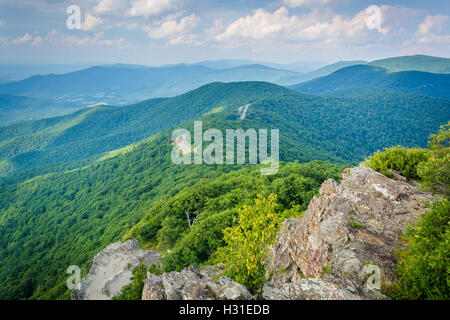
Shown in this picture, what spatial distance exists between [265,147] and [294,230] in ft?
325

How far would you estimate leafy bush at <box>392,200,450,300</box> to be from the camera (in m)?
8.59

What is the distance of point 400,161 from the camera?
55.9ft

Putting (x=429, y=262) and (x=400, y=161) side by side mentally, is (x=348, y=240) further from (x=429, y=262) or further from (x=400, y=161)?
(x=400, y=161)

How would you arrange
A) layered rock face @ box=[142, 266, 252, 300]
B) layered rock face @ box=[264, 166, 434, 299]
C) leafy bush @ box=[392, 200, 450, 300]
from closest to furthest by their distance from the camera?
leafy bush @ box=[392, 200, 450, 300]
layered rock face @ box=[264, 166, 434, 299]
layered rock face @ box=[142, 266, 252, 300]

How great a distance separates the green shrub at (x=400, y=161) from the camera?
1670cm

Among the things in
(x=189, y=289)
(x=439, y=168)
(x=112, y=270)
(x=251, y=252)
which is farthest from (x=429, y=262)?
(x=112, y=270)

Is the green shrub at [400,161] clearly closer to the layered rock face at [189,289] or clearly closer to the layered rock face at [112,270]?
the layered rock face at [189,289]

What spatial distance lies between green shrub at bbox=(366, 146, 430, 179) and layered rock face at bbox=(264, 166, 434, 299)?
1.03 meters

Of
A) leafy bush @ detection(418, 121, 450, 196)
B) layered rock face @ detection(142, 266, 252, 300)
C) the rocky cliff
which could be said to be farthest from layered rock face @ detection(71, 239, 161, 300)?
leafy bush @ detection(418, 121, 450, 196)

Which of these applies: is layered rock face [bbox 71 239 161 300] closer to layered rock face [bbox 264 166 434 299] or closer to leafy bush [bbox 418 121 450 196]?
layered rock face [bbox 264 166 434 299]

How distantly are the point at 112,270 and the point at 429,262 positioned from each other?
115ft

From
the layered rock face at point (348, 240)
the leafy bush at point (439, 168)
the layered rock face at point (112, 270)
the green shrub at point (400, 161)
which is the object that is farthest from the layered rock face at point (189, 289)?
the layered rock face at point (112, 270)

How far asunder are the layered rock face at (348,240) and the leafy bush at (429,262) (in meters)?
0.64
